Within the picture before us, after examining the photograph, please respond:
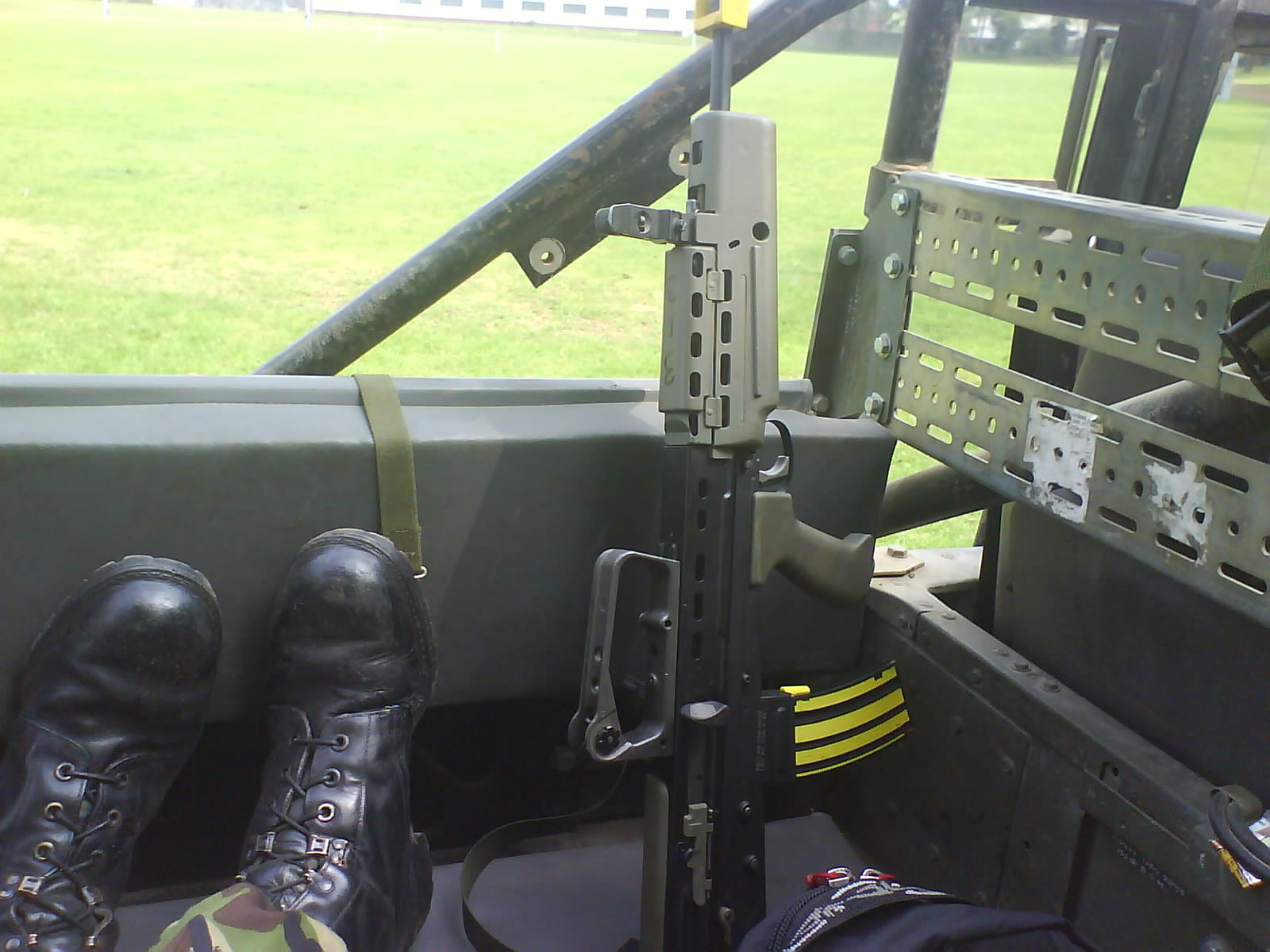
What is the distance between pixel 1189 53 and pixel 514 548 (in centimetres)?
95

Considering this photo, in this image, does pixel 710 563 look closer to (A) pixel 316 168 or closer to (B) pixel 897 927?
(B) pixel 897 927

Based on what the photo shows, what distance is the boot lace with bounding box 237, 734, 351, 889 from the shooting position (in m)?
0.86

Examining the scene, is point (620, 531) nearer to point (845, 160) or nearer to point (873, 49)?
point (873, 49)

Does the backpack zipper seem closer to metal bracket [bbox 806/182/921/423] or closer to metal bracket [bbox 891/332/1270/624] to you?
metal bracket [bbox 891/332/1270/624]

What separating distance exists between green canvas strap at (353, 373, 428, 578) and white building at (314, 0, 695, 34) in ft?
2.56

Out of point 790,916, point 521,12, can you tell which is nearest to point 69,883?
point 790,916

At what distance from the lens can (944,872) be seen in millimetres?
1032

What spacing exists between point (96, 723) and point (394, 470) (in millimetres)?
334

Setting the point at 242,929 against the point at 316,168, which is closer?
the point at 242,929

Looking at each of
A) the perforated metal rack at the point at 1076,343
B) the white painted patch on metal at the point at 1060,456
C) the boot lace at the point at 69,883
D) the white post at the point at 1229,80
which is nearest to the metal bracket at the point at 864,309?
the perforated metal rack at the point at 1076,343

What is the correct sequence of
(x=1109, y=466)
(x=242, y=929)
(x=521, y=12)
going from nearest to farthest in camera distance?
(x=242, y=929) → (x=1109, y=466) → (x=521, y=12)

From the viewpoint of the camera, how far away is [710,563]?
3.03ft

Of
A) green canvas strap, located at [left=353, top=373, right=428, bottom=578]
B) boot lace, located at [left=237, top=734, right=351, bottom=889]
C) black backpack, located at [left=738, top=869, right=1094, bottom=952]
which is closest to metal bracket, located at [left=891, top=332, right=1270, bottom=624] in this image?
black backpack, located at [left=738, top=869, right=1094, bottom=952]

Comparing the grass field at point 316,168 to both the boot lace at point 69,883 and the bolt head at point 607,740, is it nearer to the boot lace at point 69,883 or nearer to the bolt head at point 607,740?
the bolt head at point 607,740
